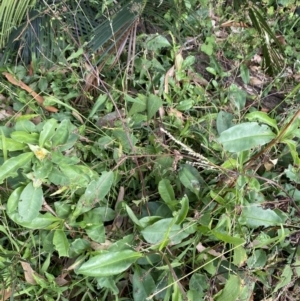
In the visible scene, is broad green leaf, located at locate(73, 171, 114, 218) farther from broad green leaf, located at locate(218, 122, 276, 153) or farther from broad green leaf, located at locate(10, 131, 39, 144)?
broad green leaf, located at locate(218, 122, 276, 153)

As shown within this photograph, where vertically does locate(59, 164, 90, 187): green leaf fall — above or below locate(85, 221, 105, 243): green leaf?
above

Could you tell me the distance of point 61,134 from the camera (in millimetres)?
1105

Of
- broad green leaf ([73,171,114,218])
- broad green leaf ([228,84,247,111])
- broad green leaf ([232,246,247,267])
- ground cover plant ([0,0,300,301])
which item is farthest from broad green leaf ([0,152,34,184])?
broad green leaf ([228,84,247,111])

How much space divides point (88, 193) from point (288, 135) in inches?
22.2

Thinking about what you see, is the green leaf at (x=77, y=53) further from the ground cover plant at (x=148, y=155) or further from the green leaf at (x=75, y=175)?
the green leaf at (x=75, y=175)

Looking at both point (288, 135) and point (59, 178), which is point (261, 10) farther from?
point (59, 178)

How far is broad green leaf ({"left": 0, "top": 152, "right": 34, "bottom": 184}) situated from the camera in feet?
3.32

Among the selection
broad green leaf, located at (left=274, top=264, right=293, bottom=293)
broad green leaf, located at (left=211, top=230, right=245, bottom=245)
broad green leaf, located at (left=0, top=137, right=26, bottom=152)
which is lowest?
broad green leaf, located at (left=274, top=264, right=293, bottom=293)

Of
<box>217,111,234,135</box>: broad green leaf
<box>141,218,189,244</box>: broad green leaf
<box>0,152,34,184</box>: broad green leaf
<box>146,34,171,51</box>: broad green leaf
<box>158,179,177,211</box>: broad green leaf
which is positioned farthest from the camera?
<box>146,34,171,51</box>: broad green leaf

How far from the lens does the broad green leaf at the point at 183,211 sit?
43.7 inches

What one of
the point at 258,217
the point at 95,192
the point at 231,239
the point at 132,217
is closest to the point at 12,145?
the point at 95,192

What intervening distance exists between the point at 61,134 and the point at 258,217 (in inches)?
23.9

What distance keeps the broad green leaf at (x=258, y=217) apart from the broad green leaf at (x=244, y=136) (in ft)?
0.89

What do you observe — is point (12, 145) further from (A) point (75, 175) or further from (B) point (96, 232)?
(B) point (96, 232)
